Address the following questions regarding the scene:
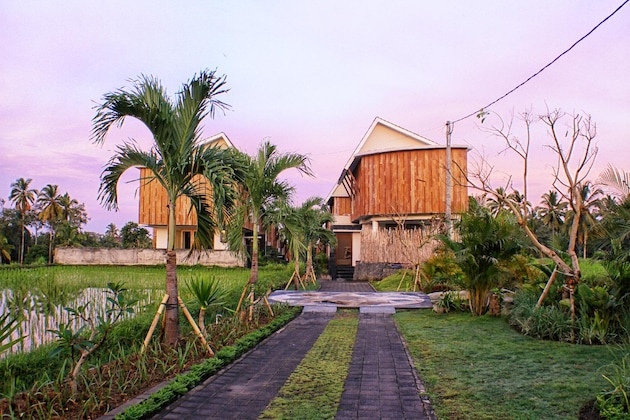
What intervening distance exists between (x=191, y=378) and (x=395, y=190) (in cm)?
2132

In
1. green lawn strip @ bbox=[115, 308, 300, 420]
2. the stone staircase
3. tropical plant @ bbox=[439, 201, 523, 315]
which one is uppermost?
tropical plant @ bbox=[439, 201, 523, 315]

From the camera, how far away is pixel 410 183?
83.2ft

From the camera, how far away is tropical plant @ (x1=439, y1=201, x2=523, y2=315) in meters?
10.4

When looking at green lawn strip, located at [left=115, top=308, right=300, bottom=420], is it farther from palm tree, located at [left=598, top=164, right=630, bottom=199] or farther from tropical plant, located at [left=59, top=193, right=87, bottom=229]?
tropical plant, located at [left=59, top=193, right=87, bottom=229]

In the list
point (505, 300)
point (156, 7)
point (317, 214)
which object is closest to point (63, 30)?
point (156, 7)

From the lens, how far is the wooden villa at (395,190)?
24.4 meters

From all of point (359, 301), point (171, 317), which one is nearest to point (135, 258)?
point (359, 301)

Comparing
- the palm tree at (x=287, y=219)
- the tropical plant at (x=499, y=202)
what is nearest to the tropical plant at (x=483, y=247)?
the tropical plant at (x=499, y=202)

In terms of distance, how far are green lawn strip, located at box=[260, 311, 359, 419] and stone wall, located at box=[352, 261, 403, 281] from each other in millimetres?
15709

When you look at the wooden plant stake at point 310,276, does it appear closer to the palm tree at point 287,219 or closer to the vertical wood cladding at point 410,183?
the vertical wood cladding at point 410,183

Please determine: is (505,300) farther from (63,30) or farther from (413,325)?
(63,30)

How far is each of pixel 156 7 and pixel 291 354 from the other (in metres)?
5.96

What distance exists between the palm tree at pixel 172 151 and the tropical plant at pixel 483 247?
18.3 ft

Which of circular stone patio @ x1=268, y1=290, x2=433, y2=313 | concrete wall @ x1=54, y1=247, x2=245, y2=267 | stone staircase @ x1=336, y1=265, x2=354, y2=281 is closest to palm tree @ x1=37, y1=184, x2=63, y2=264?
concrete wall @ x1=54, y1=247, x2=245, y2=267
